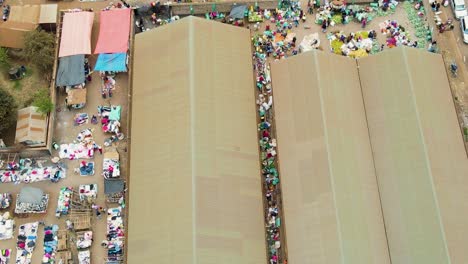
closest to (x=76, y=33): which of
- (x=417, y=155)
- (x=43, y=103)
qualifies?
(x=43, y=103)

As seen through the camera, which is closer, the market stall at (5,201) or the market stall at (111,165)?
the market stall at (5,201)

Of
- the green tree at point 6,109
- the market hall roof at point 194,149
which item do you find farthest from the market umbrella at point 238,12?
the green tree at point 6,109

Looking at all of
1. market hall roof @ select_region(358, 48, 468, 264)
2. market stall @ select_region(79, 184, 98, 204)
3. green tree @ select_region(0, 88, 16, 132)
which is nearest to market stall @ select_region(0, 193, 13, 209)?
green tree @ select_region(0, 88, 16, 132)

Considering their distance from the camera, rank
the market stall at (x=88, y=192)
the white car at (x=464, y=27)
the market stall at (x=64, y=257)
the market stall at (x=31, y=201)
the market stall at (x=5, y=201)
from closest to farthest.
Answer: the market stall at (x=64, y=257)
the market stall at (x=31, y=201)
the market stall at (x=5, y=201)
the market stall at (x=88, y=192)
the white car at (x=464, y=27)

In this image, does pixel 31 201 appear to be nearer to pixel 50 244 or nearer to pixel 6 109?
pixel 50 244

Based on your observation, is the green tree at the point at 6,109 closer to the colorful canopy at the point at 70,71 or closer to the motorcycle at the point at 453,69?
the colorful canopy at the point at 70,71

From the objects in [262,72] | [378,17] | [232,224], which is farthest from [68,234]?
[378,17]
